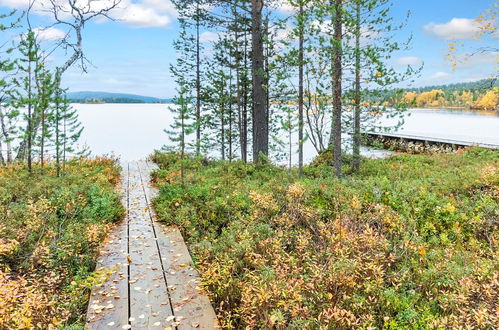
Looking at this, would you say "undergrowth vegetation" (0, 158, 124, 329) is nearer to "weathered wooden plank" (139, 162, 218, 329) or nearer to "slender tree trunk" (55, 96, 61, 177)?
"weathered wooden plank" (139, 162, 218, 329)

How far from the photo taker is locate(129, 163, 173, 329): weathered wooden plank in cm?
360

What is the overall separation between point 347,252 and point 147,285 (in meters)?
2.66

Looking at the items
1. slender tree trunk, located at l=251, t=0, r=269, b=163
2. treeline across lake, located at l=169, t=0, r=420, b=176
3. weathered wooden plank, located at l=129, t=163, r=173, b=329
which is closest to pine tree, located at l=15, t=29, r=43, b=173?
treeline across lake, located at l=169, t=0, r=420, b=176

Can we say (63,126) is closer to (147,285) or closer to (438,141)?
(147,285)

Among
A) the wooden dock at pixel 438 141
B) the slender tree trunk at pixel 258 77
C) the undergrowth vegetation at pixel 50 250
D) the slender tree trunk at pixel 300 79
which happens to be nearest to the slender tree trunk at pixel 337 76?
the slender tree trunk at pixel 300 79

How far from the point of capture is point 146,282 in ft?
14.4

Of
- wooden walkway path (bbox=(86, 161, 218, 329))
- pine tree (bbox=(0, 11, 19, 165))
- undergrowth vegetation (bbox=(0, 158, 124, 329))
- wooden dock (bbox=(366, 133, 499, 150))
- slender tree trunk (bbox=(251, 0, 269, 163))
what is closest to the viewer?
undergrowth vegetation (bbox=(0, 158, 124, 329))

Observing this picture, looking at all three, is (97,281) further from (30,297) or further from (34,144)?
(34,144)

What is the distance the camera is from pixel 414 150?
26.8m

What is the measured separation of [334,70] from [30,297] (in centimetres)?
916

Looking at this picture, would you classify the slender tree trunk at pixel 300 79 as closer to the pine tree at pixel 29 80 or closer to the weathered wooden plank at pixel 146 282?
the weathered wooden plank at pixel 146 282

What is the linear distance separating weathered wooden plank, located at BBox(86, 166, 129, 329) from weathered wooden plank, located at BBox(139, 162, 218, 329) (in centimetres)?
55

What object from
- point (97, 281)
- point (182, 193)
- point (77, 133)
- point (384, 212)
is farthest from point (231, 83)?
point (97, 281)

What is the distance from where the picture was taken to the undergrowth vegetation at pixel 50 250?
3471mm
